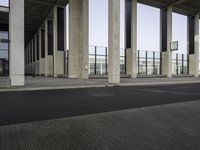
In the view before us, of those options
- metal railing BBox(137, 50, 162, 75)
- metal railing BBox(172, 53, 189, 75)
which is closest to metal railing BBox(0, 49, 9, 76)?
metal railing BBox(137, 50, 162, 75)

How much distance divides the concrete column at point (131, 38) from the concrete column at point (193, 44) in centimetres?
1357

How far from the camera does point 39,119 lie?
431 cm

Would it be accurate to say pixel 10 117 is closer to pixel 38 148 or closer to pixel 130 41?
pixel 38 148

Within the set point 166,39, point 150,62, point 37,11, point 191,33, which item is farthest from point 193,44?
point 37,11

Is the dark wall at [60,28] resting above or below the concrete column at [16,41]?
above

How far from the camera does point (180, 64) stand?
32969 millimetres

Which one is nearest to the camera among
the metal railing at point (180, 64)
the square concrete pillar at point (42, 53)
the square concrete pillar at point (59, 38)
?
the square concrete pillar at point (59, 38)

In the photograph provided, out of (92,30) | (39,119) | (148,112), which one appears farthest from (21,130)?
(92,30)

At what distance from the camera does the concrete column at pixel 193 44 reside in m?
30.7

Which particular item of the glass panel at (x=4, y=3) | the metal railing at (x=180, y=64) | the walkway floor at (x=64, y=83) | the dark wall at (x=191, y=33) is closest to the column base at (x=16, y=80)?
the walkway floor at (x=64, y=83)

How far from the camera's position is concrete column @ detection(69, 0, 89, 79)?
21.2 m

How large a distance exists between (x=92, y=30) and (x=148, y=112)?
2615cm

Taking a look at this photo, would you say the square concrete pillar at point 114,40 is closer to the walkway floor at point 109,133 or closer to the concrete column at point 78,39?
the concrete column at point 78,39

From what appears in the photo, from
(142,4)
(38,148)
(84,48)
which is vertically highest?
(142,4)
